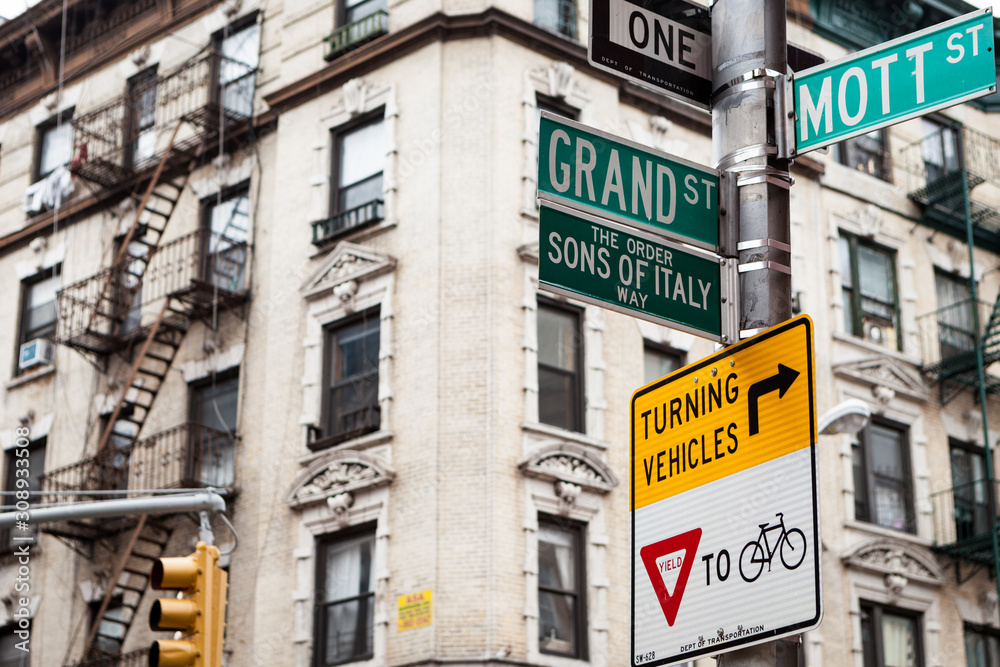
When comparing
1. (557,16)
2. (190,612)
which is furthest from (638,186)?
(557,16)

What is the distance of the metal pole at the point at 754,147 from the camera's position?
17.3ft

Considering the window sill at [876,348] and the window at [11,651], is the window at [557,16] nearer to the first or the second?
the window sill at [876,348]

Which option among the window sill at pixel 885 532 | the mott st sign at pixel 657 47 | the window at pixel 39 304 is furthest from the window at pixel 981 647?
the mott st sign at pixel 657 47

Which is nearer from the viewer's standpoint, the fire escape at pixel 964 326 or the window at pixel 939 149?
the fire escape at pixel 964 326

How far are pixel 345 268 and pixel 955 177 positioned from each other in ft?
42.5

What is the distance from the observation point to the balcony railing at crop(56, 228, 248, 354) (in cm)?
2295

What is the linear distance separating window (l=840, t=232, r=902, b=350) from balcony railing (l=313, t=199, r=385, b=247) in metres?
9.36

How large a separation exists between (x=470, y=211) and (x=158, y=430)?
293 inches

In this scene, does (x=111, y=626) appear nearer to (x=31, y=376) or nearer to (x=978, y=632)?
(x=31, y=376)

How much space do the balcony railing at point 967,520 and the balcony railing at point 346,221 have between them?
38.3ft

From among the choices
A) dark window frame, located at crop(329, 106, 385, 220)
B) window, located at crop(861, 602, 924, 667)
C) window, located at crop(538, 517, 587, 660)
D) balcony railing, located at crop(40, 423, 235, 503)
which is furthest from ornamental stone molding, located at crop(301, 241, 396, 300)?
window, located at crop(861, 602, 924, 667)

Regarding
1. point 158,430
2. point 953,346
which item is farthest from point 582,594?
point 953,346

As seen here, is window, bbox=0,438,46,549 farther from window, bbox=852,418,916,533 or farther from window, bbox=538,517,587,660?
window, bbox=852,418,916,533

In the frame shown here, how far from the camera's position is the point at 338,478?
787 inches
